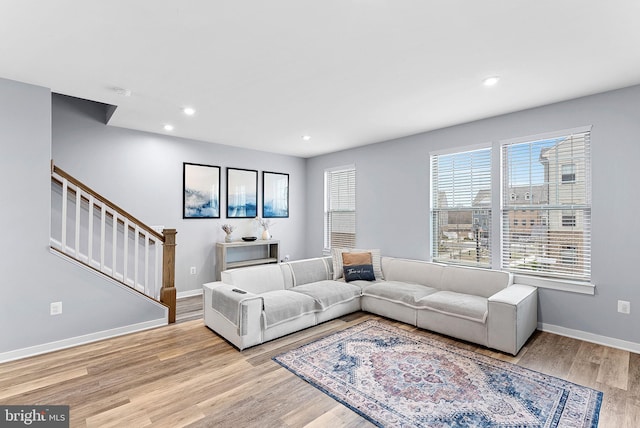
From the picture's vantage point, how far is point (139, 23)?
6.75 feet

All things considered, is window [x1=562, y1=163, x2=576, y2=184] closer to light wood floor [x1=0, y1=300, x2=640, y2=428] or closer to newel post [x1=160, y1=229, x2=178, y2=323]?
light wood floor [x1=0, y1=300, x2=640, y2=428]

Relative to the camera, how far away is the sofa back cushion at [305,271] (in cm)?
437

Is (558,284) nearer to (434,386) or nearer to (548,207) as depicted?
(548,207)

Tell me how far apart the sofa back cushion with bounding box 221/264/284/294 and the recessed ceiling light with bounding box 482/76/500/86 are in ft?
10.6

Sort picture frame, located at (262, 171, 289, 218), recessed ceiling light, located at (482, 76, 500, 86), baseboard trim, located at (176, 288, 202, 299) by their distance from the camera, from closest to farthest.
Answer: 1. recessed ceiling light, located at (482, 76, 500, 86)
2. baseboard trim, located at (176, 288, 202, 299)
3. picture frame, located at (262, 171, 289, 218)

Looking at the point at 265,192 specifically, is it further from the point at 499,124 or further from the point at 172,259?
the point at 499,124

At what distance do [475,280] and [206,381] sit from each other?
10.6 ft

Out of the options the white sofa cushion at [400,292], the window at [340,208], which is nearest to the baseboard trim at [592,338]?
the white sofa cushion at [400,292]

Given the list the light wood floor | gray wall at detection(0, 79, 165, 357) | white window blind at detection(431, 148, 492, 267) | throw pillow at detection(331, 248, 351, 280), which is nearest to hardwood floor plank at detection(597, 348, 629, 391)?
the light wood floor

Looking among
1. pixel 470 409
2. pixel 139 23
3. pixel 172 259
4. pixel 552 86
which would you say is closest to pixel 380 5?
pixel 139 23

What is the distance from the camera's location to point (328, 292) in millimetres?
4023

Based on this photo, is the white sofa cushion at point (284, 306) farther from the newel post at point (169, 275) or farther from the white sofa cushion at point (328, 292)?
the newel post at point (169, 275)

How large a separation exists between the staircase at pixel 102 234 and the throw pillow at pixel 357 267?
2.44m

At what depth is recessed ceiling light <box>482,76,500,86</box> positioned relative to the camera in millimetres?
2859
